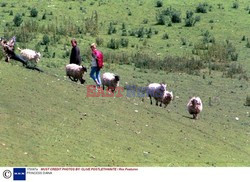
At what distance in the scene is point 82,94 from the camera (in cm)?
2745

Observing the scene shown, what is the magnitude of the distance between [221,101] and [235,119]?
3736 millimetres

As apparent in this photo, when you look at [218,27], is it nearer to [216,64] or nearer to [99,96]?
[216,64]

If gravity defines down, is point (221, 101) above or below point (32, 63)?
below

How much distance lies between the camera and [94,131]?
23.7 meters

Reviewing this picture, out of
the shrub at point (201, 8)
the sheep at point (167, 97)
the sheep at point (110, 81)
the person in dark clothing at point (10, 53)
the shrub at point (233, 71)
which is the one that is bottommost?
the shrub at point (233, 71)

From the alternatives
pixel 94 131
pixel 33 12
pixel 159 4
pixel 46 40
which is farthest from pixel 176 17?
pixel 94 131

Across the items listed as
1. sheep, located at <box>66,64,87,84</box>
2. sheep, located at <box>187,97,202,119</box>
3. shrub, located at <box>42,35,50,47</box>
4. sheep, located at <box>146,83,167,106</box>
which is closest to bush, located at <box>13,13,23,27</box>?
shrub, located at <box>42,35,50,47</box>

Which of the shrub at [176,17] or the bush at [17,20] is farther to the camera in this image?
the shrub at [176,17]

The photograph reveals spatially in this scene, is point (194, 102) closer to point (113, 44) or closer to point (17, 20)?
point (113, 44)

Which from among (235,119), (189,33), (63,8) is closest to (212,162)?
(235,119)

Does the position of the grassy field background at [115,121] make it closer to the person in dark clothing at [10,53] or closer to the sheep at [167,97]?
the person in dark clothing at [10,53]

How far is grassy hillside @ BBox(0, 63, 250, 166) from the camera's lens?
21.4 m

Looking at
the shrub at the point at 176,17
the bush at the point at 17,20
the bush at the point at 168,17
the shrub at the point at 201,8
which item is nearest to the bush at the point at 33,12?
the bush at the point at 17,20

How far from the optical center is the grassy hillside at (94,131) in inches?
843
